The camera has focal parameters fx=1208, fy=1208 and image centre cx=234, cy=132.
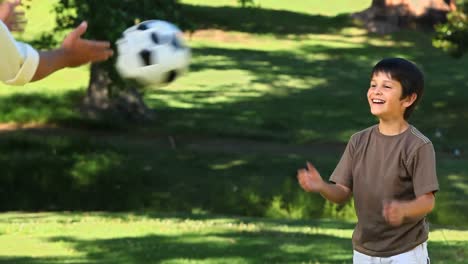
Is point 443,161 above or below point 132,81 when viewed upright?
below

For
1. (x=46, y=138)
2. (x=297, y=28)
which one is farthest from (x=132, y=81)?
(x=297, y=28)

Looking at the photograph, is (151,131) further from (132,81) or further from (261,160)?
(132,81)

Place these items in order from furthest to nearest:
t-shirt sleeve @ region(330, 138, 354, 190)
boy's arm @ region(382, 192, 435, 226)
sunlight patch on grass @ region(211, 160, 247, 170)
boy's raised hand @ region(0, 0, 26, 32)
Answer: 1. sunlight patch on grass @ region(211, 160, 247, 170)
2. t-shirt sleeve @ region(330, 138, 354, 190)
3. boy's arm @ region(382, 192, 435, 226)
4. boy's raised hand @ region(0, 0, 26, 32)

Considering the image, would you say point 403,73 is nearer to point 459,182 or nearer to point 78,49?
point 78,49

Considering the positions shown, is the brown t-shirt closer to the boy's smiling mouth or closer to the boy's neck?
the boy's neck

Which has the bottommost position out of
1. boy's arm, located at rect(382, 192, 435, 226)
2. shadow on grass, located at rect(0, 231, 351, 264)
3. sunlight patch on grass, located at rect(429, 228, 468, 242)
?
sunlight patch on grass, located at rect(429, 228, 468, 242)

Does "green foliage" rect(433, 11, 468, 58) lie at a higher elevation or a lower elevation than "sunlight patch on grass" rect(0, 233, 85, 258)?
lower

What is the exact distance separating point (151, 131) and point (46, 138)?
4.02 meters

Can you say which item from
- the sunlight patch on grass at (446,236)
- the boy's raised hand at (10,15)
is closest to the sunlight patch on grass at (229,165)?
the sunlight patch on grass at (446,236)

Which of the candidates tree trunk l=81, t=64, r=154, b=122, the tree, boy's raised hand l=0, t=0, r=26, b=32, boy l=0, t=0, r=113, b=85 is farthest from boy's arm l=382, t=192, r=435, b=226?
tree trunk l=81, t=64, r=154, b=122

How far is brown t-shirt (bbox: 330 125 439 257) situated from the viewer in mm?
6043

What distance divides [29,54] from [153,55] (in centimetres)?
216

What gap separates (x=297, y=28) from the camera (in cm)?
4325

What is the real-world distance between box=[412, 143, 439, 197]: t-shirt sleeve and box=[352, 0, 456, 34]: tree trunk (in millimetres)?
36442
